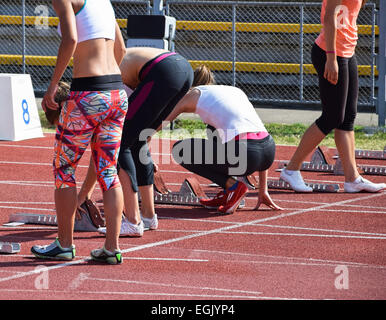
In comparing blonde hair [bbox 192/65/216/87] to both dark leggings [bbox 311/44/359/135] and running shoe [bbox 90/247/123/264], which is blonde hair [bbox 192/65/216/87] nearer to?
dark leggings [bbox 311/44/359/135]

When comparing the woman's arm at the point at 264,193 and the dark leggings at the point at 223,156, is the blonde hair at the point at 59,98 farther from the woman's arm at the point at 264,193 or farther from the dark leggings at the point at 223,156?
the woman's arm at the point at 264,193

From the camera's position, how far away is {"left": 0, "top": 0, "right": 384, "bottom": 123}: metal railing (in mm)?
15875

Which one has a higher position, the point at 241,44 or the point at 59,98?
the point at 59,98

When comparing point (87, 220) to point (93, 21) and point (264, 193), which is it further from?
point (93, 21)

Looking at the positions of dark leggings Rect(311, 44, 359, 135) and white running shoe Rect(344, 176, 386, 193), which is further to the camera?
white running shoe Rect(344, 176, 386, 193)

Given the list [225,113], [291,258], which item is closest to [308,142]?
[225,113]

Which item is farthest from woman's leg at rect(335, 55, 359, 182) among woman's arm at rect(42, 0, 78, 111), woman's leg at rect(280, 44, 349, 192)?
woman's arm at rect(42, 0, 78, 111)

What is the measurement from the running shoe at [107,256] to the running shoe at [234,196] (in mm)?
1766

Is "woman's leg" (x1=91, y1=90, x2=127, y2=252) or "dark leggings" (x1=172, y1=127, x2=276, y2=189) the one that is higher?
"woman's leg" (x1=91, y1=90, x2=127, y2=252)

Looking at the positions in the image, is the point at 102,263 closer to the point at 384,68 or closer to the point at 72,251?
the point at 72,251

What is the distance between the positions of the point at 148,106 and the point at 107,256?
4.08 ft

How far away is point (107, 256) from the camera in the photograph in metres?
5.33

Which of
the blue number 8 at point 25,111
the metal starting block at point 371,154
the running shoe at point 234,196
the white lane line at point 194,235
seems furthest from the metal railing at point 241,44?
the running shoe at point 234,196

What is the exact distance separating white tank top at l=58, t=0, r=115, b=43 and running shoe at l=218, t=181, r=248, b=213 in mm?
2072
